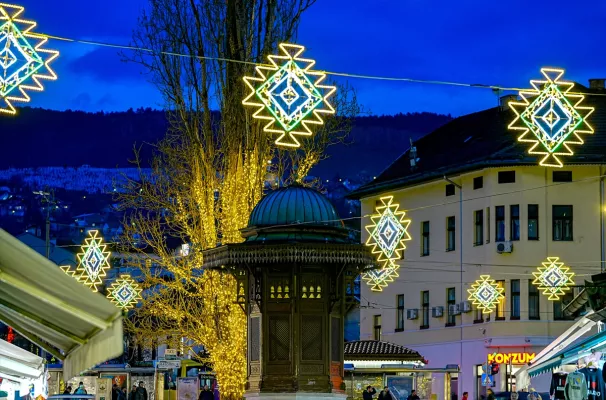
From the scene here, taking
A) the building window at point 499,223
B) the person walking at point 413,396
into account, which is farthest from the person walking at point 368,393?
the building window at point 499,223

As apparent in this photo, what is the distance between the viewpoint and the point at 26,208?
17200 cm

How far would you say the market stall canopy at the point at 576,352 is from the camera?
846 inches

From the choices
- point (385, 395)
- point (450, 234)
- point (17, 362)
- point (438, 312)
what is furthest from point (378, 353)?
point (17, 362)

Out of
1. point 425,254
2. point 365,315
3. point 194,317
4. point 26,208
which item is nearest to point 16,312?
point 194,317

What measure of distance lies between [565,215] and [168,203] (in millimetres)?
23659

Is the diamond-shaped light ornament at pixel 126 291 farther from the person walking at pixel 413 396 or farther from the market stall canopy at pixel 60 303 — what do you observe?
the market stall canopy at pixel 60 303

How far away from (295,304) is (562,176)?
110 ft

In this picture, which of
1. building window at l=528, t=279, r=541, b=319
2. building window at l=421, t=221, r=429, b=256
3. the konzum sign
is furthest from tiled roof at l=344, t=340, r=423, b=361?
building window at l=421, t=221, r=429, b=256

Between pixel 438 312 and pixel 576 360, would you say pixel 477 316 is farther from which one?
pixel 576 360

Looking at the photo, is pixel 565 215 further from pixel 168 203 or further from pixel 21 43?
pixel 21 43

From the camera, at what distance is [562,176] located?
6116cm

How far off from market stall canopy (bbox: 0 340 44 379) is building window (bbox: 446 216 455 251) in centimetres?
4543

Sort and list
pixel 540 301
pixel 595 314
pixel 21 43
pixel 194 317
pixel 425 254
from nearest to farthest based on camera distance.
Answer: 1. pixel 21 43
2. pixel 595 314
3. pixel 194 317
4. pixel 540 301
5. pixel 425 254

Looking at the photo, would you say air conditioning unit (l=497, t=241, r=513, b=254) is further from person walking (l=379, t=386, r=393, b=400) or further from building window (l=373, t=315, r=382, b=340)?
person walking (l=379, t=386, r=393, b=400)
